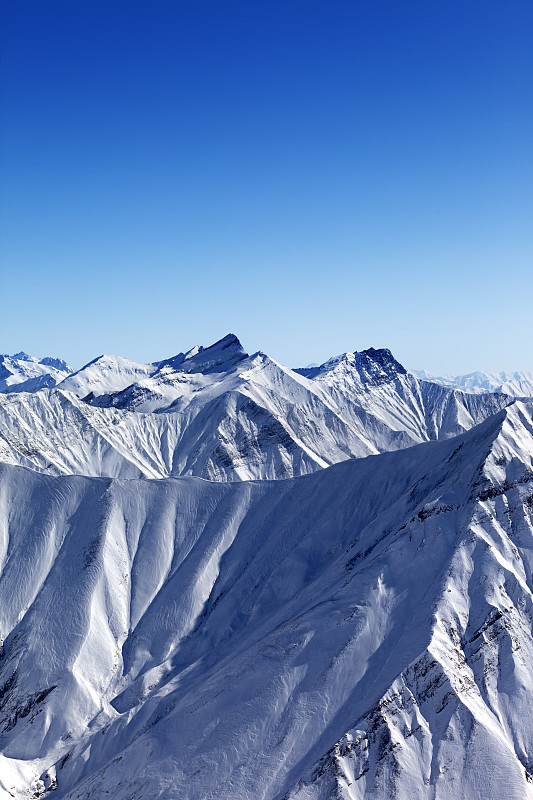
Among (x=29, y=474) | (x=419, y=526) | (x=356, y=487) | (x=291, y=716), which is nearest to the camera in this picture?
(x=291, y=716)

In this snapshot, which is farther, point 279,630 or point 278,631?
point 279,630

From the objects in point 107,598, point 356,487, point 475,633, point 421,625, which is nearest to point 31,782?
point 107,598

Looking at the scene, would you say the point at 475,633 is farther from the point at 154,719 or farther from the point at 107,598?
the point at 107,598

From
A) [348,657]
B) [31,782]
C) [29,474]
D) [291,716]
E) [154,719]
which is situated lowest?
[31,782]
